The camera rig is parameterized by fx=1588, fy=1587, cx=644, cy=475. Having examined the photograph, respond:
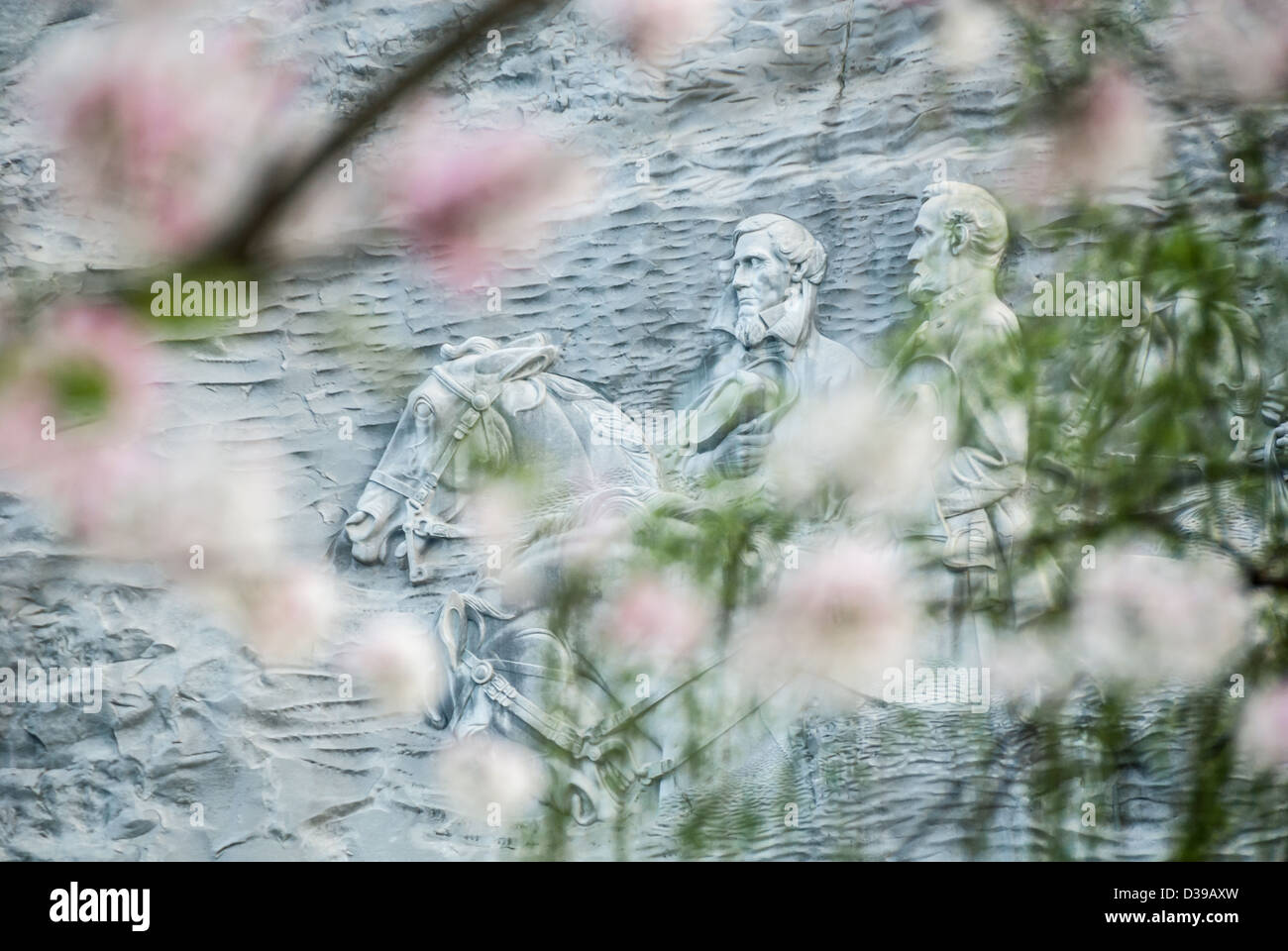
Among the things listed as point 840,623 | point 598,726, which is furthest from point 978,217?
point 598,726

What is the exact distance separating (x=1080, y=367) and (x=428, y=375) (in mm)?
1770

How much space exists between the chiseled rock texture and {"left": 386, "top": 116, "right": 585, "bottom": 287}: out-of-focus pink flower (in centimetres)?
7

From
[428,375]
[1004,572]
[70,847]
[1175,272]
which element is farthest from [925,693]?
[70,847]

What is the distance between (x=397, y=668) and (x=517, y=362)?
0.91 metres

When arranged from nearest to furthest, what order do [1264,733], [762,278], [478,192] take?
[478,192] → [1264,733] → [762,278]

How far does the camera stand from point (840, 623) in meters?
4.36

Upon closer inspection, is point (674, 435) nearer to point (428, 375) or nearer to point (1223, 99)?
point (428, 375)

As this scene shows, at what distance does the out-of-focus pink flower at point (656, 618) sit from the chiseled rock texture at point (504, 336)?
0.38 meters

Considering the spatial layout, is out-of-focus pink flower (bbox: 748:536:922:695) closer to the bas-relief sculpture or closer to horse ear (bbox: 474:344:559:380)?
the bas-relief sculpture

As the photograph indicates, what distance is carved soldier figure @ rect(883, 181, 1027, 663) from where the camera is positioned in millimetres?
4328

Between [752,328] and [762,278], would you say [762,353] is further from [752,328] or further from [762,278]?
[762,278]

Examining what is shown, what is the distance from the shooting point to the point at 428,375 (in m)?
4.41

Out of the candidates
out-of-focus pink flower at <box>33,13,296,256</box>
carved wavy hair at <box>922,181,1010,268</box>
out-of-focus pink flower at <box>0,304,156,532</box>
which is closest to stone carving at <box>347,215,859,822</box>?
carved wavy hair at <box>922,181,1010,268</box>

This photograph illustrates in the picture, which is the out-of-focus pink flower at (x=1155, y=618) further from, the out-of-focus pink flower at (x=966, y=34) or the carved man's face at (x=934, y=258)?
the out-of-focus pink flower at (x=966, y=34)
